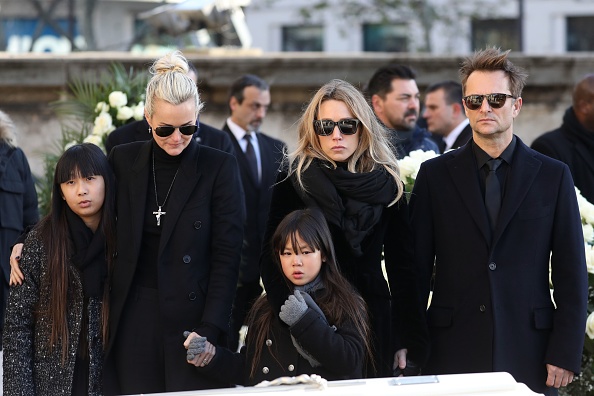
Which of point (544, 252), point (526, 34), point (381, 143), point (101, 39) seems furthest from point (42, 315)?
point (526, 34)

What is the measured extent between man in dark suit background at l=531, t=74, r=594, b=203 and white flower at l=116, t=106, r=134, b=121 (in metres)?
2.70

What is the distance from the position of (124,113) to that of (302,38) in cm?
2453

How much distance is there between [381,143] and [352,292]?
0.68 metres

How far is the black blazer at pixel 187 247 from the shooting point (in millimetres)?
4883

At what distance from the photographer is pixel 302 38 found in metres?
31.6

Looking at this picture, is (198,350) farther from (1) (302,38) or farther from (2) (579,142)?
(1) (302,38)

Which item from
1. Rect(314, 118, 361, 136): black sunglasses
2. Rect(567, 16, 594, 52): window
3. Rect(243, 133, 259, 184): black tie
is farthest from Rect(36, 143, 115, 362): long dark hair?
Rect(567, 16, 594, 52): window

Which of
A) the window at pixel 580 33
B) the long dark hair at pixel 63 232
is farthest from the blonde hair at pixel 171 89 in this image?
the window at pixel 580 33

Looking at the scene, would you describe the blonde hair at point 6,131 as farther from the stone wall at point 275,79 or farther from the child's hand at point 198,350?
the stone wall at point 275,79

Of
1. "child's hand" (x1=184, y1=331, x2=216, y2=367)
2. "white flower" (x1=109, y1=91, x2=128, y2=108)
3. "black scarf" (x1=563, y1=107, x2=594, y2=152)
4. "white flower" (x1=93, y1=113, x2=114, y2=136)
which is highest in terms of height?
"white flower" (x1=109, y1=91, x2=128, y2=108)

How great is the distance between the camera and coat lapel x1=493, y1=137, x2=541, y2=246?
15.4 feet

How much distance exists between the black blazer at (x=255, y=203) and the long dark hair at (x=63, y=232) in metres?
2.57

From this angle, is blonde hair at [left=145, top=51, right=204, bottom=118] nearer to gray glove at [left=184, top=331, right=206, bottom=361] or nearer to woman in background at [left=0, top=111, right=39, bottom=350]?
→ gray glove at [left=184, top=331, right=206, bottom=361]

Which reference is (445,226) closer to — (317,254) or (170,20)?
(317,254)
